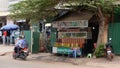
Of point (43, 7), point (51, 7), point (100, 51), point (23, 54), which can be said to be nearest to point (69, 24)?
point (51, 7)

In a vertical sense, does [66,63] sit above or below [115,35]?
below

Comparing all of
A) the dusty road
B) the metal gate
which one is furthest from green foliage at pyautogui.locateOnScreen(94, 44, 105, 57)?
the metal gate

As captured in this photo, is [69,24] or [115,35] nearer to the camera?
[115,35]

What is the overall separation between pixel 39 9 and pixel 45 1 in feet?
3.39

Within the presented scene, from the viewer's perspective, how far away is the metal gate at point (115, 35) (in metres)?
20.7

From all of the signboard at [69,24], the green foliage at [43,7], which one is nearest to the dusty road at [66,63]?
the signboard at [69,24]

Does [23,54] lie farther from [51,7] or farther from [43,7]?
[51,7]

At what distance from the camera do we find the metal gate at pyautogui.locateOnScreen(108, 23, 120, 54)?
813 inches

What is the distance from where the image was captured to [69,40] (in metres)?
22.2

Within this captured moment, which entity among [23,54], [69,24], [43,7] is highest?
[43,7]

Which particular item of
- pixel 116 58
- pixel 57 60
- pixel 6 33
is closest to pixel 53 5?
pixel 57 60

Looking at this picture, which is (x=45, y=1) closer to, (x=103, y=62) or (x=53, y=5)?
(x=53, y=5)

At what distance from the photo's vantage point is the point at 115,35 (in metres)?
20.8

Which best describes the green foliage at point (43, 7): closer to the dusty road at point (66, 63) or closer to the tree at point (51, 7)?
the tree at point (51, 7)
